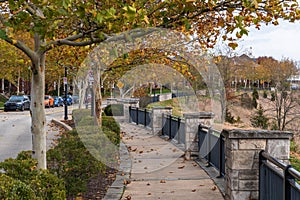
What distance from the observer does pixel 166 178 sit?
9289 mm

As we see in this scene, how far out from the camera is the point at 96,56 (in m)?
13.2

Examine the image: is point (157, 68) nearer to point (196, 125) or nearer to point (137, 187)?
point (196, 125)

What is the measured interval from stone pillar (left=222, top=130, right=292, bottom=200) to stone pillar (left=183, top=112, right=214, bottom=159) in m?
5.37

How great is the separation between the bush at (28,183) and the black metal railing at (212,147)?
416 cm

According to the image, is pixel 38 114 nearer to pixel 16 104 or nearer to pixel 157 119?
pixel 157 119

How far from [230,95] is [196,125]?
86.2ft

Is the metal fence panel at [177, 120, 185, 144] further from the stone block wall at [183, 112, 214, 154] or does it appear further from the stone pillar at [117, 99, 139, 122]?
the stone pillar at [117, 99, 139, 122]

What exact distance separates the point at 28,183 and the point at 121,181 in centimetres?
366

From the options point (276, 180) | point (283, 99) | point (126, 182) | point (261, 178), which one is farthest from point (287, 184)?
point (283, 99)

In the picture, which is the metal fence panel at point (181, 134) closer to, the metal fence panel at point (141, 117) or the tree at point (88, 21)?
the tree at point (88, 21)

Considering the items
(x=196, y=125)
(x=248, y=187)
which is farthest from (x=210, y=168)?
(x=248, y=187)

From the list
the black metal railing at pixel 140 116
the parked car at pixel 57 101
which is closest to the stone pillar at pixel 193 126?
the black metal railing at pixel 140 116

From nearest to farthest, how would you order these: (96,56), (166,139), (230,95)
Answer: (96,56) → (166,139) → (230,95)

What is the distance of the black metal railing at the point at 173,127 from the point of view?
47.4 feet
